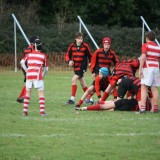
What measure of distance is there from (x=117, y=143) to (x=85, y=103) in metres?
7.85

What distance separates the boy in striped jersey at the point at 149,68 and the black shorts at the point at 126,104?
54 cm

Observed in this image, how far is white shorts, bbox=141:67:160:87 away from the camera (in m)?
16.5

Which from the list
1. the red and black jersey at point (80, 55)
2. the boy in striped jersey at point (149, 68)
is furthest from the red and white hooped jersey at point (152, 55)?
the red and black jersey at point (80, 55)

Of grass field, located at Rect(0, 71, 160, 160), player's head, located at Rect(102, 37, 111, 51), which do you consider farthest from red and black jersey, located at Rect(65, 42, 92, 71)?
grass field, located at Rect(0, 71, 160, 160)

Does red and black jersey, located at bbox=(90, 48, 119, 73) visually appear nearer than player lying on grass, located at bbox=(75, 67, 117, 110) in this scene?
No

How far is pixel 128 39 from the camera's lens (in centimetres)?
3606

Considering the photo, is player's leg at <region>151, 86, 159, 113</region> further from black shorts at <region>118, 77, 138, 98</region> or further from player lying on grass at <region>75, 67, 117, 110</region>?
player lying on grass at <region>75, 67, 117, 110</region>

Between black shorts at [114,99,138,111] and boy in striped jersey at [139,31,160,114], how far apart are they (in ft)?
1.78

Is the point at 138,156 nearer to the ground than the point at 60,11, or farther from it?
nearer to the ground

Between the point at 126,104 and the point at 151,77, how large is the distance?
0.90m

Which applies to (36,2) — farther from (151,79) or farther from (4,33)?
(151,79)

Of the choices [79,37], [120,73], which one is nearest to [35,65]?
[120,73]

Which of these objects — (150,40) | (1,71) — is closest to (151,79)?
(150,40)

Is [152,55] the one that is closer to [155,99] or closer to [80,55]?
[155,99]
